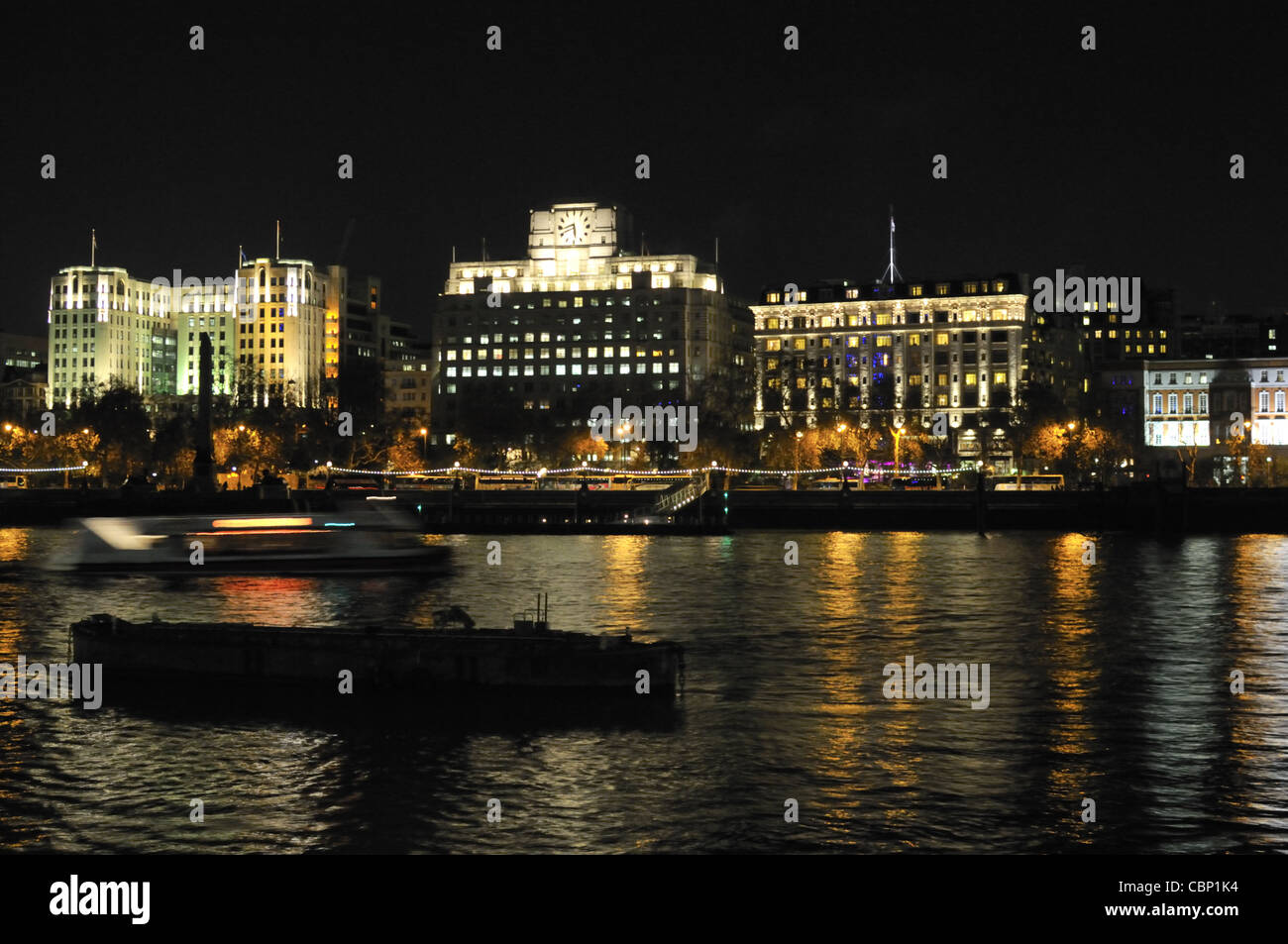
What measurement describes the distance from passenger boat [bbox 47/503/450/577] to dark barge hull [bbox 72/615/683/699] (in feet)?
88.4

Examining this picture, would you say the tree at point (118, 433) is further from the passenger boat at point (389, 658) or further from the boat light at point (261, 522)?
the passenger boat at point (389, 658)

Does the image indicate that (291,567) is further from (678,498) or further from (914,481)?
(914,481)

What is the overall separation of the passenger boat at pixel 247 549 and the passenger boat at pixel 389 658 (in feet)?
87.9

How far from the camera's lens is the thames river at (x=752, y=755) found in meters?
17.1


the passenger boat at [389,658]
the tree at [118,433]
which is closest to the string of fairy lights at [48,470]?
the tree at [118,433]

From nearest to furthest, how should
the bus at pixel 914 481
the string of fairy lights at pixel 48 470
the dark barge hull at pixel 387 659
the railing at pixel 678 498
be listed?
1. the dark barge hull at pixel 387 659
2. the railing at pixel 678 498
3. the string of fairy lights at pixel 48 470
4. the bus at pixel 914 481

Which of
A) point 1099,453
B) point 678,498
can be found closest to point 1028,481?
point 1099,453

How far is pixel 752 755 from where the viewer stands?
69.8 feet

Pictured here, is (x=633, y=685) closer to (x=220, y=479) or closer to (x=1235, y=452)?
Answer: (x=220, y=479)

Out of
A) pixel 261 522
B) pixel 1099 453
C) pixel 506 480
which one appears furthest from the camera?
pixel 1099 453

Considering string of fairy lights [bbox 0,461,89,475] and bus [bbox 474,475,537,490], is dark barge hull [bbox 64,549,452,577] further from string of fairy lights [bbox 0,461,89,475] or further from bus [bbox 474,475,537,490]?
string of fairy lights [bbox 0,461,89,475]

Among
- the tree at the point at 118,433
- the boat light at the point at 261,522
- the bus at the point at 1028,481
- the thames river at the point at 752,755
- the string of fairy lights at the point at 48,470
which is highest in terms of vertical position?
the tree at the point at 118,433

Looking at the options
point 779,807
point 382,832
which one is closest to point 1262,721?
point 779,807

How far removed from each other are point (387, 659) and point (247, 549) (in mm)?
31436
